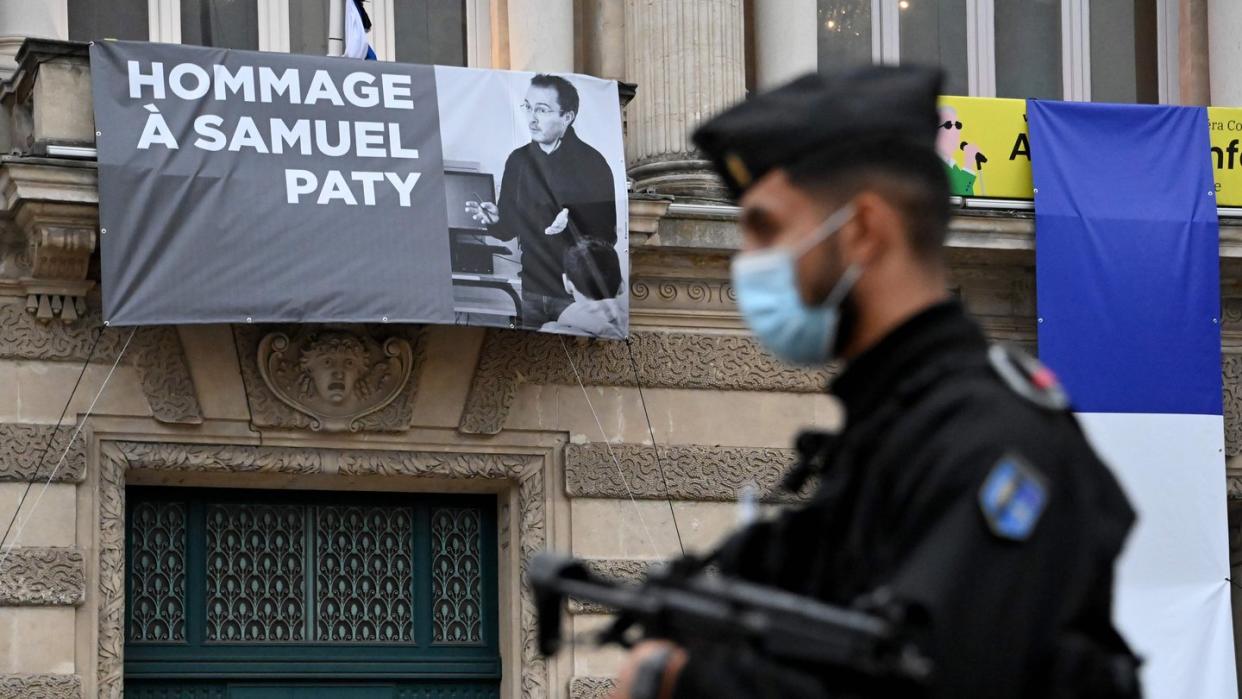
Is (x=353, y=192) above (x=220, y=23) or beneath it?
beneath

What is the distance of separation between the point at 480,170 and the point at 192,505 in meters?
2.60

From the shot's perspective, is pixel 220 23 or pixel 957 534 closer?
pixel 957 534

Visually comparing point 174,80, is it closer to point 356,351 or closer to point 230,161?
point 230,161

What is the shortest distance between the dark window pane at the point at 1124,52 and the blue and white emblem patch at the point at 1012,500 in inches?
533

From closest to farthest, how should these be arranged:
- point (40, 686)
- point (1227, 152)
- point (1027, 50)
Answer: point (40, 686), point (1227, 152), point (1027, 50)

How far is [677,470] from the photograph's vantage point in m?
14.2

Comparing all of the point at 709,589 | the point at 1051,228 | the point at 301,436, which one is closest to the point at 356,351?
the point at 301,436

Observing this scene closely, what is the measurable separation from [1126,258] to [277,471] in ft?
17.4

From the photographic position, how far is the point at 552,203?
43.8ft

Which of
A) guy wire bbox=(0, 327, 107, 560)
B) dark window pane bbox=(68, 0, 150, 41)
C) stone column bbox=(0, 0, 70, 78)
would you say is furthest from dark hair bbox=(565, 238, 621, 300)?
stone column bbox=(0, 0, 70, 78)

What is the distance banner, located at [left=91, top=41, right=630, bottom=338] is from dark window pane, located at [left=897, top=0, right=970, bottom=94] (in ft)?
9.40

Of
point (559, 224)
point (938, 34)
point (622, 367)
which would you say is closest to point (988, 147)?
point (938, 34)

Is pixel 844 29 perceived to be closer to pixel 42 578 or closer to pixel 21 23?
pixel 21 23

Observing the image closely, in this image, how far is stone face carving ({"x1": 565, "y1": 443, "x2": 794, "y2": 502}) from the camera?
14023 mm
